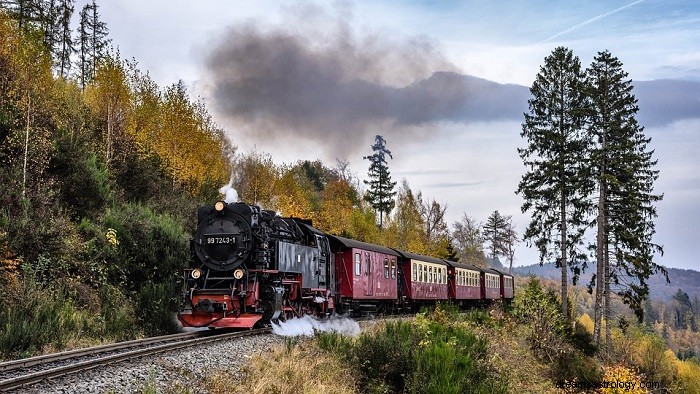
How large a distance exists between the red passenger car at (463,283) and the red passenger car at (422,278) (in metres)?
1.31

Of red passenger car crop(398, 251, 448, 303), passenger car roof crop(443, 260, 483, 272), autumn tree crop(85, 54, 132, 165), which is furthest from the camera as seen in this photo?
passenger car roof crop(443, 260, 483, 272)

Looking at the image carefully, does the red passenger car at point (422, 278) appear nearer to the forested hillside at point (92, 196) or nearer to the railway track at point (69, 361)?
the forested hillside at point (92, 196)

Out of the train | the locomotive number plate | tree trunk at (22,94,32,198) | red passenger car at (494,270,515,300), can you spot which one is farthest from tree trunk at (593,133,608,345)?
tree trunk at (22,94,32,198)

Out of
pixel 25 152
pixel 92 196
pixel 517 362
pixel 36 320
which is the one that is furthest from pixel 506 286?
pixel 36 320

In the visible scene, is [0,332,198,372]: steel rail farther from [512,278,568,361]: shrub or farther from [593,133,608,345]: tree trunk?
[593,133,608,345]: tree trunk

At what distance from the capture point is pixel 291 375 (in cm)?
1048

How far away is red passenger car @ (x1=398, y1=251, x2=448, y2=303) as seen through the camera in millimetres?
28219

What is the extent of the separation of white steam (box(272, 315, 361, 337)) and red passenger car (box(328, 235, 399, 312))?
1694 millimetres

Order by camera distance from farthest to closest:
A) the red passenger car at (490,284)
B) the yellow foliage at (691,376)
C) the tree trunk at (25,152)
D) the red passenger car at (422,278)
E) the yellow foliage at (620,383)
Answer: the yellow foliage at (691,376), the red passenger car at (490,284), the red passenger car at (422,278), the tree trunk at (25,152), the yellow foliage at (620,383)

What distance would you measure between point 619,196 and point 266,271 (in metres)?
24.3

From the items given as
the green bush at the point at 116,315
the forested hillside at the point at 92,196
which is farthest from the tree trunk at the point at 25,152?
the green bush at the point at 116,315

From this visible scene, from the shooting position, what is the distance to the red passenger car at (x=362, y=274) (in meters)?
22.2

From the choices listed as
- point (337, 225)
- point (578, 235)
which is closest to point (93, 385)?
point (578, 235)

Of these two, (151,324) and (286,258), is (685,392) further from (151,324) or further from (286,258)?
(151,324)
